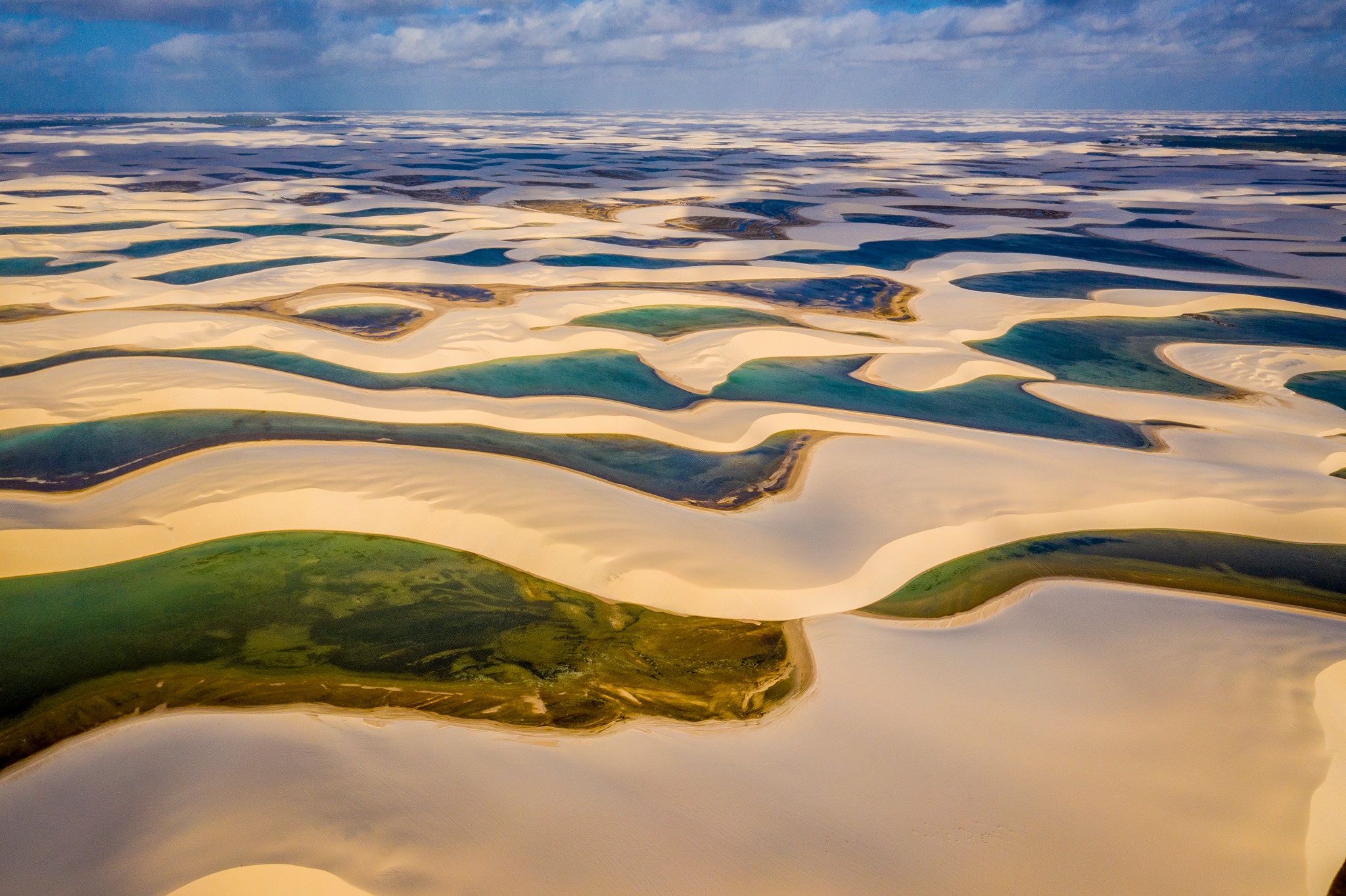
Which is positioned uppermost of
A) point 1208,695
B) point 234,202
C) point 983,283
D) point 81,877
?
point 234,202

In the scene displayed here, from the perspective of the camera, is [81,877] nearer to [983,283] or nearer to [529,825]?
[529,825]

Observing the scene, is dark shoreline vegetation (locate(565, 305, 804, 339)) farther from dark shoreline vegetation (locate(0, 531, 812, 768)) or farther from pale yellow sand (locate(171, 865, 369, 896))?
pale yellow sand (locate(171, 865, 369, 896))

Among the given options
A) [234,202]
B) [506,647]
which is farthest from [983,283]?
[234,202]

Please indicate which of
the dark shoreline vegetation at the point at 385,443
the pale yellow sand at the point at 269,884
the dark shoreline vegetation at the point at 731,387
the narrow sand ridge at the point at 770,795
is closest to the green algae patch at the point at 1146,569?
the narrow sand ridge at the point at 770,795

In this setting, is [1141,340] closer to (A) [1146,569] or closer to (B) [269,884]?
(A) [1146,569]

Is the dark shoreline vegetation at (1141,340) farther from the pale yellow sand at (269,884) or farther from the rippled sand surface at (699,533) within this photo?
the pale yellow sand at (269,884)

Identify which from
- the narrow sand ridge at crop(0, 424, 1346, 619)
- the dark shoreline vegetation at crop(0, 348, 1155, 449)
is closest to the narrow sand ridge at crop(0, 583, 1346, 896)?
the narrow sand ridge at crop(0, 424, 1346, 619)
